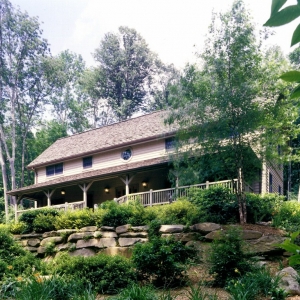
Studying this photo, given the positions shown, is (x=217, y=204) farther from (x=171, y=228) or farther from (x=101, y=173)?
(x=101, y=173)

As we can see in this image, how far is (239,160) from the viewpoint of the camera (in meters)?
10.3

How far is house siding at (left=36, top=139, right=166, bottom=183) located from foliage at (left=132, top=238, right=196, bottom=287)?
359 inches

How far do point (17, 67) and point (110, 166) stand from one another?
1312cm

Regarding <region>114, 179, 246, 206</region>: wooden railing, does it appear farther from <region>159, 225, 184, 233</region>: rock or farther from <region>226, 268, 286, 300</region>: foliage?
<region>226, 268, 286, 300</region>: foliage

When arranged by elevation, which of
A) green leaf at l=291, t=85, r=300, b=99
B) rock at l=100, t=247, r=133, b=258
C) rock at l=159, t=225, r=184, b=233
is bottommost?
rock at l=100, t=247, r=133, b=258

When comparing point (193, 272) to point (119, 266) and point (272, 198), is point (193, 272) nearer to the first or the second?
point (119, 266)

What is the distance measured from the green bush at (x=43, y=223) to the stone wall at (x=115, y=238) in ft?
0.83

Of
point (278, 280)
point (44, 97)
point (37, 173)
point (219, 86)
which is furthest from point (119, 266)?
point (44, 97)

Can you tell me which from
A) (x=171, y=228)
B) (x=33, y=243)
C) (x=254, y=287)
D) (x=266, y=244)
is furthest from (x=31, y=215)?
(x=254, y=287)

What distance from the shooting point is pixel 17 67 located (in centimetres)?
2675

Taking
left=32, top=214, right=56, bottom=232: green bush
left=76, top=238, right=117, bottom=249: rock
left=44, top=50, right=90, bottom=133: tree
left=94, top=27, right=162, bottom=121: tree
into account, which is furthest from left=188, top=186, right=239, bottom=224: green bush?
left=94, top=27, right=162, bottom=121: tree

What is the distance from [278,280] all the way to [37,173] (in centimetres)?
2007

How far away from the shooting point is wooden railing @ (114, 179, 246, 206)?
12.0 metres

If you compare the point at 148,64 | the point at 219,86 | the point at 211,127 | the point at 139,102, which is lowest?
the point at 211,127
